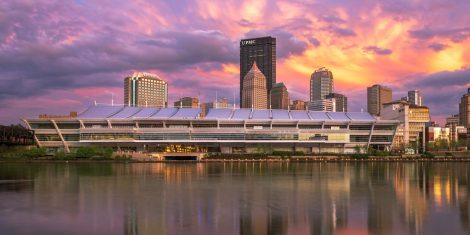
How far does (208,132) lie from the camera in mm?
117125

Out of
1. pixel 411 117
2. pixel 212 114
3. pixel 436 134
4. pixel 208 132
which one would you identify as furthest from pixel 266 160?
pixel 411 117

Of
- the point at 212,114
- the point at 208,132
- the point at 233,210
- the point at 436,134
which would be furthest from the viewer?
the point at 436,134

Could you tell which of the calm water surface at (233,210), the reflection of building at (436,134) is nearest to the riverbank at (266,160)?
the calm water surface at (233,210)

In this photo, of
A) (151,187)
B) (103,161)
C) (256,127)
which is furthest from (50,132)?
(151,187)

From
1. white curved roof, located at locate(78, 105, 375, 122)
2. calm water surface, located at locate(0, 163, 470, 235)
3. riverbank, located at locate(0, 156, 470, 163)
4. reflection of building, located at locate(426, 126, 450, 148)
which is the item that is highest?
white curved roof, located at locate(78, 105, 375, 122)

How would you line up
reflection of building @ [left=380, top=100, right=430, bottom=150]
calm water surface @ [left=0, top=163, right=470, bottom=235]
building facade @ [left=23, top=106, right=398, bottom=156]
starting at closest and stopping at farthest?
1. calm water surface @ [left=0, top=163, right=470, bottom=235]
2. building facade @ [left=23, top=106, right=398, bottom=156]
3. reflection of building @ [left=380, top=100, right=430, bottom=150]

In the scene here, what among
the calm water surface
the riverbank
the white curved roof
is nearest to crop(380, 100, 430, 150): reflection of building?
the white curved roof

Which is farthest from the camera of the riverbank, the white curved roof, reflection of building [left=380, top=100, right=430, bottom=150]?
reflection of building [left=380, top=100, right=430, bottom=150]

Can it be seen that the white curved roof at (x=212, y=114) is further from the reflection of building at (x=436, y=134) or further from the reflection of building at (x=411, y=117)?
the reflection of building at (x=436, y=134)

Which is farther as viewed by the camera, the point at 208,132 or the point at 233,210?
the point at 208,132

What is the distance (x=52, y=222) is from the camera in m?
21.9

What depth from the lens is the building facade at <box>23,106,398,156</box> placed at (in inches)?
4606

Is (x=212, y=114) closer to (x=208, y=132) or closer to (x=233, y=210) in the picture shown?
(x=208, y=132)

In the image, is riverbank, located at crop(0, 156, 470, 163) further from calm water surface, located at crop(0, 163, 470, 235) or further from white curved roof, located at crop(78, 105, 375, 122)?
calm water surface, located at crop(0, 163, 470, 235)
